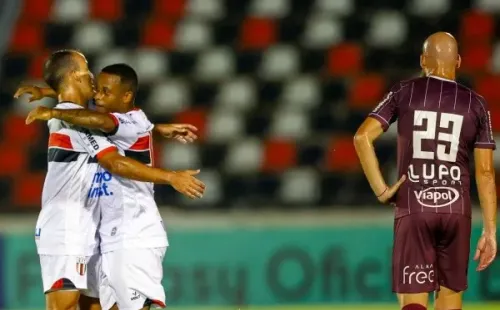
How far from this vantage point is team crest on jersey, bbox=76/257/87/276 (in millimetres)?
4703

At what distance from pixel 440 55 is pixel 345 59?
3260 mm

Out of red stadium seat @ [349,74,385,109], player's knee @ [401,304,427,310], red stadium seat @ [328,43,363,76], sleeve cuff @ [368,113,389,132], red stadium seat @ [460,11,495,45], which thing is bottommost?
player's knee @ [401,304,427,310]

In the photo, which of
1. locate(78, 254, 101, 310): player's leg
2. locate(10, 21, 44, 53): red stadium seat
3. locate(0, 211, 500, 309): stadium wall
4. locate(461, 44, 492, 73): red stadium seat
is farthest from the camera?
locate(10, 21, 44, 53): red stadium seat

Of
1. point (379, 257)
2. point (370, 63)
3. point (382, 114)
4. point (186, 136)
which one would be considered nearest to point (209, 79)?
point (370, 63)

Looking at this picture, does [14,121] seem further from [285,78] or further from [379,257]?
[379,257]

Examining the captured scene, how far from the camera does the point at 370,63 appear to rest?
7.86 metres

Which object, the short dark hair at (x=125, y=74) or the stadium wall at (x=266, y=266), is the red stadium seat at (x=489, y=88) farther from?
the short dark hair at (x=125, y=74)

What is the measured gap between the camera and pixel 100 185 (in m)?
4.77

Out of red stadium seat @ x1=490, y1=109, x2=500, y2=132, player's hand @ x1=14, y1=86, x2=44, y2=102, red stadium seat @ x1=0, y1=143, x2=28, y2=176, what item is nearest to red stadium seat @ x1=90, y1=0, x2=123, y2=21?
red stadium seat @ x1=0, y1=143, x2=28, y2=176

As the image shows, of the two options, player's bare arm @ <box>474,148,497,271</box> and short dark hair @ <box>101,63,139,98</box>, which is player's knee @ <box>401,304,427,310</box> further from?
short dark hair @ <box>101,63,139,98</box>

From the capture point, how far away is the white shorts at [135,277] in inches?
183

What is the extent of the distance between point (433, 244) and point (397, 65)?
330cm

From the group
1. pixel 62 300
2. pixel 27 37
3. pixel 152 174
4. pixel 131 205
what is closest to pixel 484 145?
pixel 152 174

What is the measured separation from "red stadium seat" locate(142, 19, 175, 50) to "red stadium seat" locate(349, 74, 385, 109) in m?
1.23
